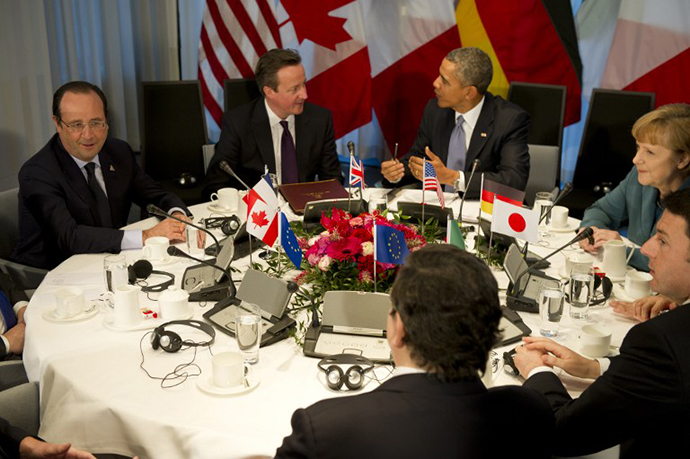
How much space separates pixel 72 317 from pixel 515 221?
5.67 feet

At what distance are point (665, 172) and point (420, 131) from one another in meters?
1.90

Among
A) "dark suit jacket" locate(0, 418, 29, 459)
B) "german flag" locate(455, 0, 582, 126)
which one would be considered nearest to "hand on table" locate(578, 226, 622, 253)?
"dark suit jacket" locate(0, 418, 29, 459)

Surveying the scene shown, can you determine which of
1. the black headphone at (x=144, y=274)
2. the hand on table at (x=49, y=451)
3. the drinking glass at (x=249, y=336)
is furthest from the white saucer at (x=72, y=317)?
the drinking glass at (x=249, y=336)

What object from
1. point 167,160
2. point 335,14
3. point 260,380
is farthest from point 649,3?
point 260,380

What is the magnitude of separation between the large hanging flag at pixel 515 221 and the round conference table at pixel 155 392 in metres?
0.37

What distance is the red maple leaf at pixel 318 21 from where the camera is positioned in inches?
264

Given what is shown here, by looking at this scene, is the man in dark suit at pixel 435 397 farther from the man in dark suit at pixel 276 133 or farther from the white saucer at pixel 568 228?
the man in dark suit at pixel 276 133

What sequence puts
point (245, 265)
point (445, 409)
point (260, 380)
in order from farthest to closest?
point (245, 265)
point (260, 380)
point (445, 409)

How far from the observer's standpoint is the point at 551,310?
2494 mm

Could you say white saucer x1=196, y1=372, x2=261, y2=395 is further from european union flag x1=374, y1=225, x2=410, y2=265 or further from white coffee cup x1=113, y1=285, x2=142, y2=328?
european union flag x1=374, y1=225, x2=410, y2=265

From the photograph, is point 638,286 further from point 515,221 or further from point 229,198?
point 229,198

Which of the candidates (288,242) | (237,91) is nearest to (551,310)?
(288,242)

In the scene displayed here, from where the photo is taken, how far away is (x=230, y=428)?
1.90 meters

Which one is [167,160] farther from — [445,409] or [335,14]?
[445,409]
